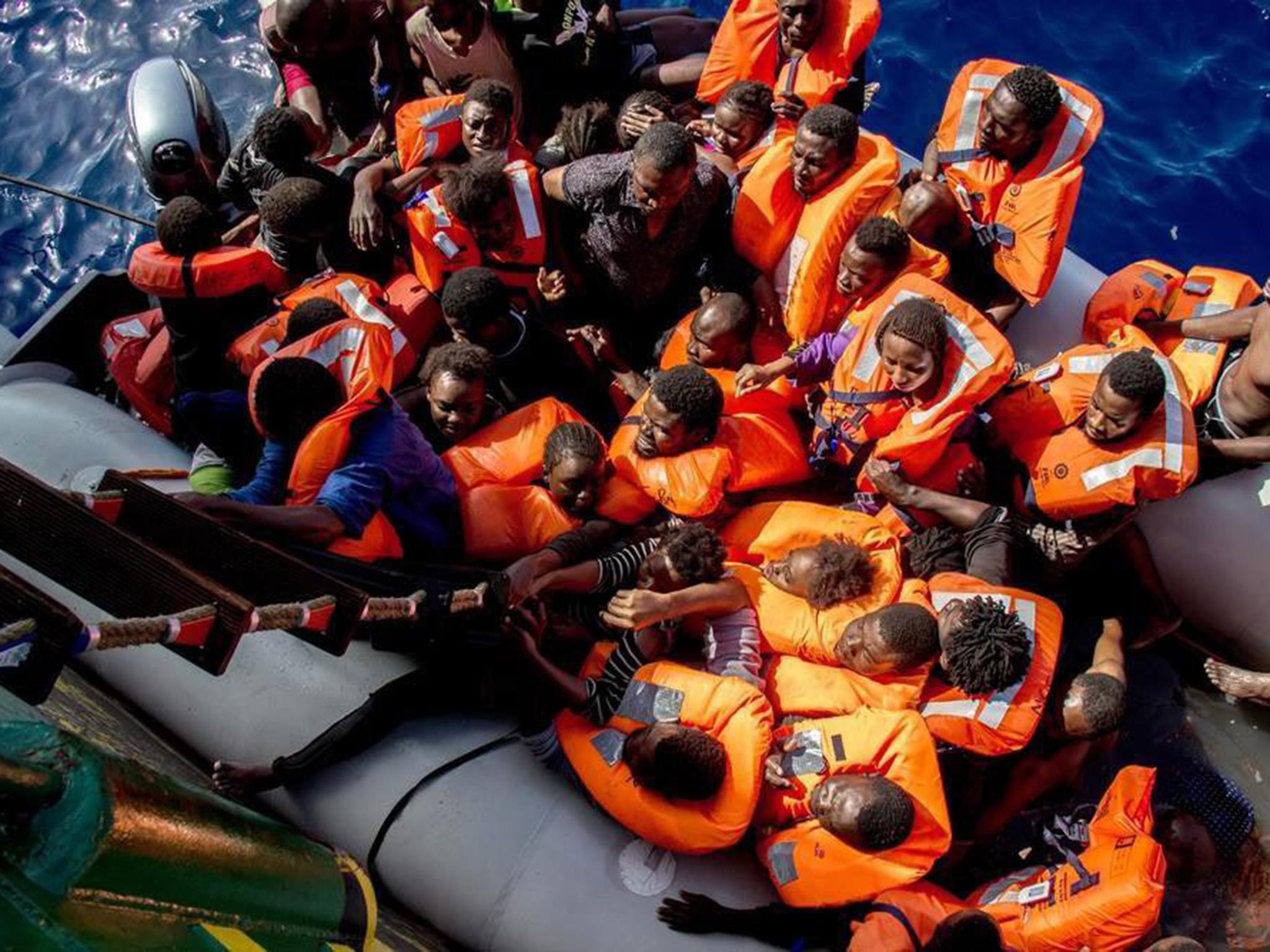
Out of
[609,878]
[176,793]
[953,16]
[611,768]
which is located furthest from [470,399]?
[953,16]

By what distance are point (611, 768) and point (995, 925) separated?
1.01 metres

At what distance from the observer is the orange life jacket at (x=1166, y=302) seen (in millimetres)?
3750

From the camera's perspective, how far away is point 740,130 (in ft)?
13.3

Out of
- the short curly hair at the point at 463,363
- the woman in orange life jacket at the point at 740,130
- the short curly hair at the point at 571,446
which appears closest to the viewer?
the short curly hair at the point at 571,446

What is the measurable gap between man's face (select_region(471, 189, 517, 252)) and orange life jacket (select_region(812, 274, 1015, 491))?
49.4 inches

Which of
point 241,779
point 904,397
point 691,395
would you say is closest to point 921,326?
point 904,397

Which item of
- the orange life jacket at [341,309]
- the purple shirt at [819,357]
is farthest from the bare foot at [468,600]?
the purple shirt at [819,357]

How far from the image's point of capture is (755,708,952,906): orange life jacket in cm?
267

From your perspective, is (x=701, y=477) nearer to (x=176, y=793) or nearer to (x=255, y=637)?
(x=255, y=637)

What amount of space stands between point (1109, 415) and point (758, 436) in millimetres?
1067

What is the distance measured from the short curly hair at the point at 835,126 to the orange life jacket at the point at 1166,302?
1.08 metres

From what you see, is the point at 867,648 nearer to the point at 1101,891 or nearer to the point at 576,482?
the point at 1101,891

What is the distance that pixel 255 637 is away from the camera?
2939 mm

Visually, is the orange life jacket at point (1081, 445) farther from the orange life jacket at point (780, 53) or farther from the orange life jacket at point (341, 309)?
the orange life jacket at point (341, 309)
